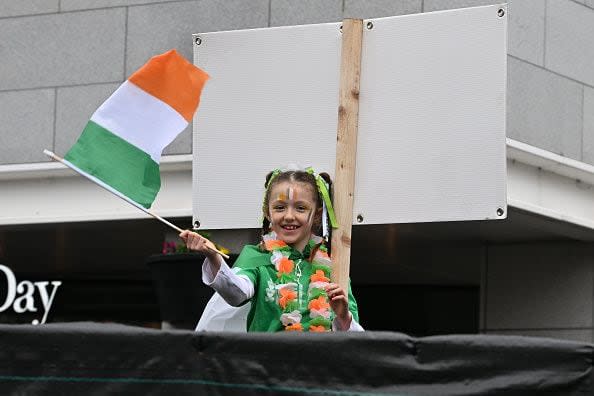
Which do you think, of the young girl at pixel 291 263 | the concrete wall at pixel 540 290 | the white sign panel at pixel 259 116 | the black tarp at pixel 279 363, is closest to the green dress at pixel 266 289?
the young girl at pixel 291 263

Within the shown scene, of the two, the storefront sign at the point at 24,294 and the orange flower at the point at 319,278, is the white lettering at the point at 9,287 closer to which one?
the storefront sign at the point at 24,294

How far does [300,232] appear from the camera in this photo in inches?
210

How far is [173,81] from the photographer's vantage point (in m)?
5.28

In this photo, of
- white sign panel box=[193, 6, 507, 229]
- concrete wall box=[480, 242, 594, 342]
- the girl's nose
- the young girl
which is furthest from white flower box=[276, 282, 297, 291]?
concrete wall box=[480, 242, 594, 342]

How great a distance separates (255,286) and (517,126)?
3921mm

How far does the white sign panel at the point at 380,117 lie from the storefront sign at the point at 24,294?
4639 millimetres

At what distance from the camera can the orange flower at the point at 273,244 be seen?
532 cm

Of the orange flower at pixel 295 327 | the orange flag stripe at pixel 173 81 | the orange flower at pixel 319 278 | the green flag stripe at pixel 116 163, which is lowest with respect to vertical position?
the orange flower at pixel 295 327

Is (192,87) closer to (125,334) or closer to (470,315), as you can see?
(125,334)

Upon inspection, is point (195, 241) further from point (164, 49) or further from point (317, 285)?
point (164, 49)

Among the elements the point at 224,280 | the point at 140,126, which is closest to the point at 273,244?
the point at 224,280

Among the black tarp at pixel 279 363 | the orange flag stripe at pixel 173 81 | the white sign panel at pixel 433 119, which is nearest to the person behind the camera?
the black tarp at pixel 279 363

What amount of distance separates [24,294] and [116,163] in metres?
5.53

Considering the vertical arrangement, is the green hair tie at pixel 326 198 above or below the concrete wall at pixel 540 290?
above
